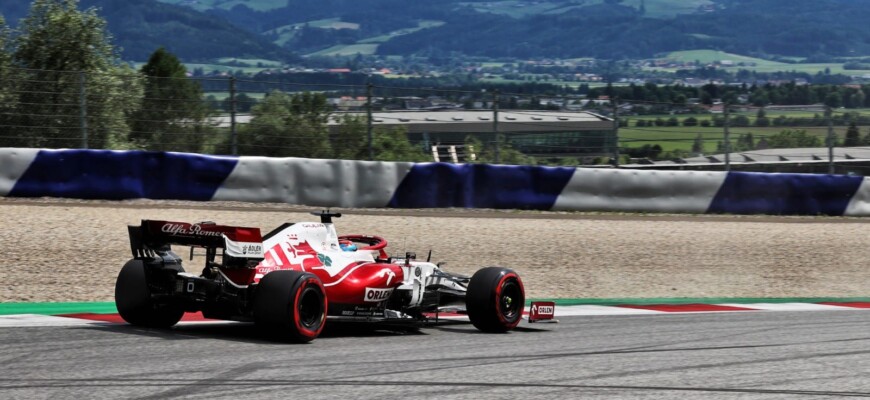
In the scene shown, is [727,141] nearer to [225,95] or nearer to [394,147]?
[394,147]

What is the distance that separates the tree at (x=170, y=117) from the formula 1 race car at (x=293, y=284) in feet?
27.4

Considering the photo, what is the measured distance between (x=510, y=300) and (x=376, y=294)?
1256mm

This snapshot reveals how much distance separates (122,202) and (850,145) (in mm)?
12576

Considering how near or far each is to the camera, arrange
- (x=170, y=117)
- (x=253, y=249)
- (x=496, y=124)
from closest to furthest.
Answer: (x=253, y=249) → (x=170, y=117) → (x=496, y=124)

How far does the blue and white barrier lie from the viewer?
16328mm

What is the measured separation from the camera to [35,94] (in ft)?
56.4

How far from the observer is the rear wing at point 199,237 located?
28.7ft

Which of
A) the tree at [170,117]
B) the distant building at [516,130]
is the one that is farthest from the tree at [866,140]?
the tree at [170,117]

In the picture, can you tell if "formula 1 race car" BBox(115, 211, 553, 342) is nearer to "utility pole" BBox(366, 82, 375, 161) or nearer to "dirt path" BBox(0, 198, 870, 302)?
"dirt path" BBox(0, 198, 870, 302)

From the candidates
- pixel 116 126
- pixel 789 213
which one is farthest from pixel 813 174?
pixel 116 126

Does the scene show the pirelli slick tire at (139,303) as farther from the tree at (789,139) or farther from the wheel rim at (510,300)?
the tree at (789,139)

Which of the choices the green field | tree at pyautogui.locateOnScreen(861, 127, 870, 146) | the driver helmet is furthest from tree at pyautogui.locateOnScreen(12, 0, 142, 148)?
tree at pyautogui.locateOnScreen(861, 127, 870, 146)

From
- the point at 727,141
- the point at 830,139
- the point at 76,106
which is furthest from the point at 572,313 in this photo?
the point at 830,139

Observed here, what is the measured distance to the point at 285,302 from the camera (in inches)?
336
